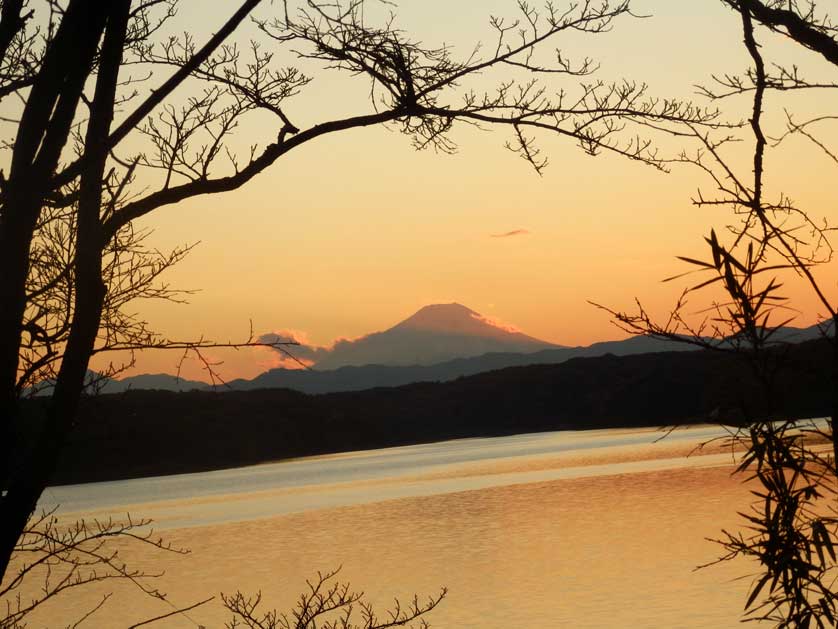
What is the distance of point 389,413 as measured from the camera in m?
87.1

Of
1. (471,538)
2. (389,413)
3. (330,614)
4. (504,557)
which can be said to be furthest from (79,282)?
(389,413)

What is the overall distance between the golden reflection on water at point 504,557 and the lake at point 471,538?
2.3 inches

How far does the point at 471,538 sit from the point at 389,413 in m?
57.2

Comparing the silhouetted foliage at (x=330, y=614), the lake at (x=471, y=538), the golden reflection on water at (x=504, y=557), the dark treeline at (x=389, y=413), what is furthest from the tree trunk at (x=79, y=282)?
the dark treeline at (x=389, y=413)

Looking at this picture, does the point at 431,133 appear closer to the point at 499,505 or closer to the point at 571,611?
the point at 571,611

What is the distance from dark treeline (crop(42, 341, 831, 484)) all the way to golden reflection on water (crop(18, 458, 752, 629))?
86.3ft

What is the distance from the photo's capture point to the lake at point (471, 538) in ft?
68.9

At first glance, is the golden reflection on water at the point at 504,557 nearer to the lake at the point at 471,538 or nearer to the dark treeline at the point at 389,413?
the lake at the point at 471,538

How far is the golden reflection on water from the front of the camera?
20406 millimetres

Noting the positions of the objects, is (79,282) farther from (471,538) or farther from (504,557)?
(471,538)

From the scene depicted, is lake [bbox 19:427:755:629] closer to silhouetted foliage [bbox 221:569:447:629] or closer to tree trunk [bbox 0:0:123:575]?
silhouetted foliage [bbox 221:569:447:629]

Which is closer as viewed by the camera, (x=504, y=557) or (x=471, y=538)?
(x=504, y=557)

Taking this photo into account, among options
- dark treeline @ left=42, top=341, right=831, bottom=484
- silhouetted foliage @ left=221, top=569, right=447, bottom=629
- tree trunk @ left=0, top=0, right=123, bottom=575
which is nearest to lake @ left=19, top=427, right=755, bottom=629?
silhouetted foliage @ left=221, top=569, right=447, bottom=629

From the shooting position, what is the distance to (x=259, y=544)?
30625 mm
